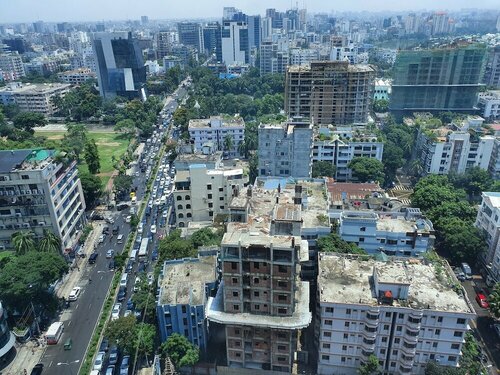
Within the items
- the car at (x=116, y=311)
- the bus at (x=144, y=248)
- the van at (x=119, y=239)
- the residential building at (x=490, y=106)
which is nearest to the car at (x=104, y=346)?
the car at (x=116, y=311)

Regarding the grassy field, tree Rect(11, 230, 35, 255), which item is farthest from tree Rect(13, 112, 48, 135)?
tree Rect(11, 230, 35, 255)

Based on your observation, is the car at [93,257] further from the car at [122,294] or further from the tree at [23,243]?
the car at [122,294]

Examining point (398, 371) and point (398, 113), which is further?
point (398, 113)

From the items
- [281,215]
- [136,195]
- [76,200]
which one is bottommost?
[136,195]

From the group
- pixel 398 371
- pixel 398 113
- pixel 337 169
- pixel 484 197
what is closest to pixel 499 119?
pixel 398 113

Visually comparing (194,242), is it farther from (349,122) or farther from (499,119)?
(499,119)

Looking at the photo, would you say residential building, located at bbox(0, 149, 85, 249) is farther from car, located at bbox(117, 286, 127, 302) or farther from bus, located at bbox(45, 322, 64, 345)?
bus, located at bbox(45, 322, 64, 345)
